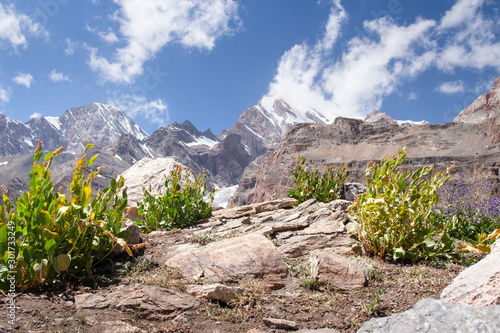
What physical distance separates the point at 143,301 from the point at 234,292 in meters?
0.88

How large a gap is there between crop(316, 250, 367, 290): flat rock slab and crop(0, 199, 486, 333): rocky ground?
0.01 meters

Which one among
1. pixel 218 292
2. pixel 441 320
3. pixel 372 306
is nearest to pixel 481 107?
pixel 372 306

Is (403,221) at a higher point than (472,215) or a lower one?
higher

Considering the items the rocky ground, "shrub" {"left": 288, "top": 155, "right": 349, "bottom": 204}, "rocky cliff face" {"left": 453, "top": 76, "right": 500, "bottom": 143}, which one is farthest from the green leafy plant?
"rocky cliff face" {"left": 453, "top": 76, "right": 500, "bottom": 143}

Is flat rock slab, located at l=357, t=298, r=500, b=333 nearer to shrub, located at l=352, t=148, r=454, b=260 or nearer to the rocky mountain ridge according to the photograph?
shrub, located at l=352, t=148, r=454, b=260

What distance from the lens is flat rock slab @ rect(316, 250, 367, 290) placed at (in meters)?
3.17

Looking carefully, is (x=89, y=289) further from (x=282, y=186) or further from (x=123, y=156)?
(x=123, y=156)

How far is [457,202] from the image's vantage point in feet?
20.2

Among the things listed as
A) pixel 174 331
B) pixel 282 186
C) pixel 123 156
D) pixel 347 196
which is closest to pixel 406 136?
pixel 282 186

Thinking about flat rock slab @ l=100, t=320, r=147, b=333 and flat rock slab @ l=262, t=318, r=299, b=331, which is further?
flat rock slab @ l=262, t=318, r=299, b=331

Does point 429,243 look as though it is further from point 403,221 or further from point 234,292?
point 234,292

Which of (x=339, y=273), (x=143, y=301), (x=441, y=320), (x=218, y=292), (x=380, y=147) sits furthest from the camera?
(x=380, y=147)

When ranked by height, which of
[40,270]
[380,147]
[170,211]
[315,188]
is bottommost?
[40,270]

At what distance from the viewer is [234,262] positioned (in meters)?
3.59
